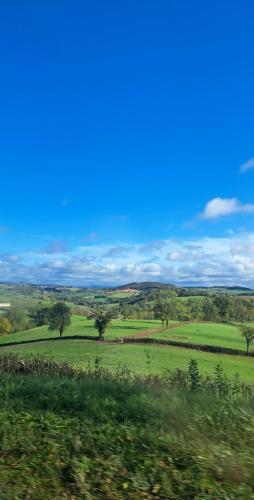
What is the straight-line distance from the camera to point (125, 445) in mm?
5945

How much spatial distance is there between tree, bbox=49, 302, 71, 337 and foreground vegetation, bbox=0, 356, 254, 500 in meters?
82.7

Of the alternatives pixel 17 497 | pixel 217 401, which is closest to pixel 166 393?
pixel 217 401

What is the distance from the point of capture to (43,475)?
5438mm

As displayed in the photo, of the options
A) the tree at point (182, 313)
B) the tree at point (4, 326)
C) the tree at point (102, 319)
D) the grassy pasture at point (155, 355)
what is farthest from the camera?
the tree at point (4, 326)

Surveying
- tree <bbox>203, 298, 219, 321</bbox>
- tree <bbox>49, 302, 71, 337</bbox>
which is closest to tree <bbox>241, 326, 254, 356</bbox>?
tree <bbox>49, 302, 71, 337</bbox>

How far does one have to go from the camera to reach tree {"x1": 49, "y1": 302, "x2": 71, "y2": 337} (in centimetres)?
8950

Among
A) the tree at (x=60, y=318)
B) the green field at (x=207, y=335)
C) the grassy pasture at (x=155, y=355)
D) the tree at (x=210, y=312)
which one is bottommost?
the grassy pasture at (x=155, y=355)

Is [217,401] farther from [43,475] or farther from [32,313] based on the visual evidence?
[32,313]

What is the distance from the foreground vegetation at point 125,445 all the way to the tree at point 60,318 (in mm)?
82714

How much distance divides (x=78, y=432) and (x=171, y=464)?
139 cm

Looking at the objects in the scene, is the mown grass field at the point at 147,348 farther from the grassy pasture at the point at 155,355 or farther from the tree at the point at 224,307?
the tree at the point at 224,307

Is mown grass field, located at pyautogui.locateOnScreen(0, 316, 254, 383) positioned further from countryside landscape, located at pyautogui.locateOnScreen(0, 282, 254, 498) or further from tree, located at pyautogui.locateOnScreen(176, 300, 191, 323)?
countryside landscape, located at pyautogui.locateOnScreen(0, 282, 254, 498)

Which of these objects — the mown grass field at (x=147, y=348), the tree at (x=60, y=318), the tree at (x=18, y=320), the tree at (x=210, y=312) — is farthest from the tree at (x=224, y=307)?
the tree at (x=60, y=318)

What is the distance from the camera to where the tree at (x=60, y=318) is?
89500 mm
